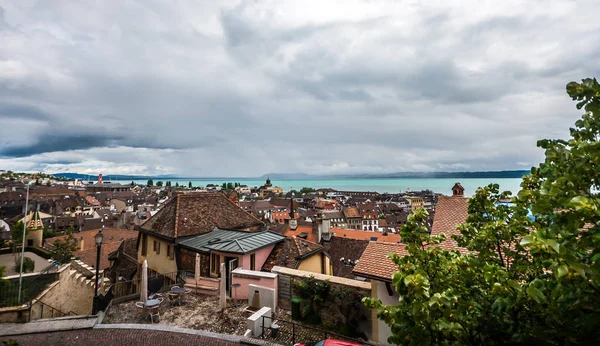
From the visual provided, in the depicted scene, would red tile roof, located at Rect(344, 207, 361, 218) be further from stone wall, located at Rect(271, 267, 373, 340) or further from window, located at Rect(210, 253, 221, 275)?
stone wall, located at Rect(271, 267, 373, 340)

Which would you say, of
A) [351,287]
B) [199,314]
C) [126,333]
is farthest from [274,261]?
[126,333]

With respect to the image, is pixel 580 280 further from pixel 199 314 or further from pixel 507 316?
pixel 199 314

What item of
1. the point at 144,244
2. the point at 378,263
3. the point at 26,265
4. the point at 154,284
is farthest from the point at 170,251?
the point at 378,263

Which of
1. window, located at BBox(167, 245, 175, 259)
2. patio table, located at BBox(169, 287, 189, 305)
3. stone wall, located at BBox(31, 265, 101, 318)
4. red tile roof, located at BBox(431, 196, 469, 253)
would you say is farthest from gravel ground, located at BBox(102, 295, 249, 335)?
red tile roof, located at BBox(431, 196, 469, 253)

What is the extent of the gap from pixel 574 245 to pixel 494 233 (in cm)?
251

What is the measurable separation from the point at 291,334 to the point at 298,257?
6017mm

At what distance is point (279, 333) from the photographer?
11.5 meters

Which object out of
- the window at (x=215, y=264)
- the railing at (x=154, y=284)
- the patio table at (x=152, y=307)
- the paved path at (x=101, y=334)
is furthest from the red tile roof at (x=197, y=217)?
the paved path at (x=101, y=334)

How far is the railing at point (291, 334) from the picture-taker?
11.0 metres

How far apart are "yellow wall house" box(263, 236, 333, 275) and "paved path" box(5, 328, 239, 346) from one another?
6.97 m

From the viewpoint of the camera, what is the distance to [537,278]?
3982 mm

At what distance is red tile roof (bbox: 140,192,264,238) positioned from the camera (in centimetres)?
2086

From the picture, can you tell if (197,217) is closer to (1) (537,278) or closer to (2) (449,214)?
(2) (449,214)

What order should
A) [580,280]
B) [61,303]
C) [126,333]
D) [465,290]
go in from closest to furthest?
[580,280]
[465,290]
[126,333]
[61,303]
